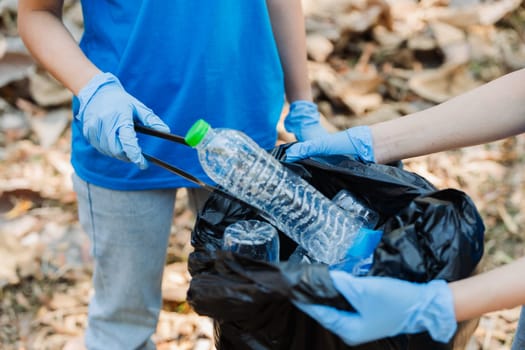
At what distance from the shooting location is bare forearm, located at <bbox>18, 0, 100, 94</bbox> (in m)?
1.38

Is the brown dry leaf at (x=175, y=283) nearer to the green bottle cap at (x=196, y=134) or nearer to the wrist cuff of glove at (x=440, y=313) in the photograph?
the green bottle cap at (x=196, y=134)

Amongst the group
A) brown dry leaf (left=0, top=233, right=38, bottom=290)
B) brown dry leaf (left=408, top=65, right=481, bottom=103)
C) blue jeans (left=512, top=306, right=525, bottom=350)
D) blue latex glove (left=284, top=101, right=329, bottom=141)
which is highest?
blue latex glove (left=284, top=101, right=329, bottom=141)

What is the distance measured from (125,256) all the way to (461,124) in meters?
0.97

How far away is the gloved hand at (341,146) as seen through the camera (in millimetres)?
1379

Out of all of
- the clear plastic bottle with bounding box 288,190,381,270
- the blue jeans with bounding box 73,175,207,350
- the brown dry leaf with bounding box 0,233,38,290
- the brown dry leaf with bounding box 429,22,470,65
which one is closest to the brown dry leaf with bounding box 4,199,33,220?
the brown dry leaf with bounding box 0,233,38,290

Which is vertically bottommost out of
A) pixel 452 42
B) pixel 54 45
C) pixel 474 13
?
pixel 452 42

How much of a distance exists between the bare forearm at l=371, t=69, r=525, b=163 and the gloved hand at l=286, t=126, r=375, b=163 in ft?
0.09

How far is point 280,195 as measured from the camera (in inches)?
51.5

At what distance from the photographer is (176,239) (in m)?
2.64

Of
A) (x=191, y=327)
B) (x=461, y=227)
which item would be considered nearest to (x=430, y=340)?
(x=461, y=227)

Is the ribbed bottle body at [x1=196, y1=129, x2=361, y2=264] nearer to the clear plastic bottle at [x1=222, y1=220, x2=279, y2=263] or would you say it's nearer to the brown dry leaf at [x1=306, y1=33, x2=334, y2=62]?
the clear plastic bottle at [x1=222, y1=220, x2=279, y2=263]

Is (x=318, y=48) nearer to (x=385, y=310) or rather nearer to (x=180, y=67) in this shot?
(x=180, y=67)

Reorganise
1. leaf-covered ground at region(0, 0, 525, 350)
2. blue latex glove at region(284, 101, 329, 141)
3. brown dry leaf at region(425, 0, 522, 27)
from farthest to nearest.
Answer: brown dry leaf at region(425, 0, 522, 27), leaf-covered ground at region(0, 0, 525, 350), blue latex glove at region(284, 101, 329, 141)

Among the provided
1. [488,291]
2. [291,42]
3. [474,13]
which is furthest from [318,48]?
[488,291]
